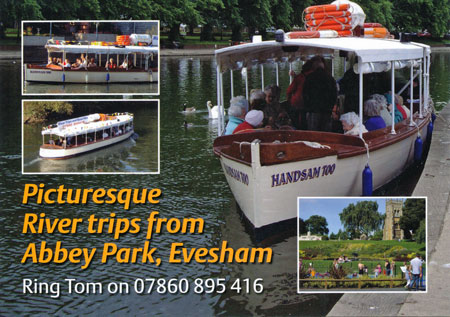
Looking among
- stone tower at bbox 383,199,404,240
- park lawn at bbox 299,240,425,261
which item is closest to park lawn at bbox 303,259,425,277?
park lawn at bbox 299,240,425,261

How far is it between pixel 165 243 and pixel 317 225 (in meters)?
4.86

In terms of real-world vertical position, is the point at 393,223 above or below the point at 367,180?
above

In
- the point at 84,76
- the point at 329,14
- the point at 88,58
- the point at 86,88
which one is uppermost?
the point at 329,14

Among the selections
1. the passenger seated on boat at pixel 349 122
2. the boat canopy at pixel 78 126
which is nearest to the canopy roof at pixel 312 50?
the passenger seated on boat at pixel 349 122

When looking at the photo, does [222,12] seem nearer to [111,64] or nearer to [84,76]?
[84,76]

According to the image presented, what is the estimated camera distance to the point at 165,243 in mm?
12469

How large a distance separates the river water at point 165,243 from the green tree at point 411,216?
2137mm

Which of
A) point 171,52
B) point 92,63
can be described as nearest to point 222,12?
point 171,52

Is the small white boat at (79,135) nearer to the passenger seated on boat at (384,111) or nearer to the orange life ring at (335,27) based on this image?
the orange life ring at (335,27)

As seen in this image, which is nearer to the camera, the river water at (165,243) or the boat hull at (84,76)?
the river water at (165,243)

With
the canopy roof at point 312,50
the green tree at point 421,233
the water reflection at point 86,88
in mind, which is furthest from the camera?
the water reflection at point 86,88

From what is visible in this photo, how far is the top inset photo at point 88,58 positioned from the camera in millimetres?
14292

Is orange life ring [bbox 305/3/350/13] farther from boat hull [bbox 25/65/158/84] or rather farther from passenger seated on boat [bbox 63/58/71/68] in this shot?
passenger seated on boat [bbox 63/58/71/68]

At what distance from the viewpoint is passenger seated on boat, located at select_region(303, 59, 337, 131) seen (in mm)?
14758
